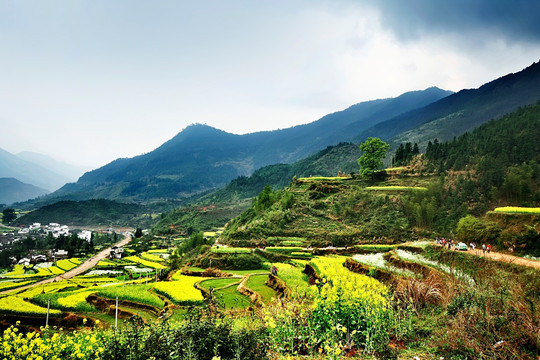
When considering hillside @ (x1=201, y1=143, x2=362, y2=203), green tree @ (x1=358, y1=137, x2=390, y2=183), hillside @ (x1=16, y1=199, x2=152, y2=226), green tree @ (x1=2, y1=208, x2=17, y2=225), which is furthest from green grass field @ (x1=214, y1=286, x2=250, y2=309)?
green tree @ (x1=2, y1=208, x2=17, y2=225)

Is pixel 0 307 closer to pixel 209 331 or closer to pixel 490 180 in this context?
pixel 209 331

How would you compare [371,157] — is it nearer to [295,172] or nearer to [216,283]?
[216,283]

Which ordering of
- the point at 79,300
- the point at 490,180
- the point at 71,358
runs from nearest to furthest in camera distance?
the point at 71,358, the point at 79,300, the point at 490,180

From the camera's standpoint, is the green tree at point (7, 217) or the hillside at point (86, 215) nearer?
the green tree at point (7, 217)

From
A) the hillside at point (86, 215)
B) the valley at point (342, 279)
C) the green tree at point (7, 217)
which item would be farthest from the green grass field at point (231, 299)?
the green tree at point (7, 217)

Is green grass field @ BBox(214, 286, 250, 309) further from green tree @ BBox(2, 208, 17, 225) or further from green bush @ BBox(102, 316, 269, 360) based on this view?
green tree @ BBox(2, 208, 17, 225)

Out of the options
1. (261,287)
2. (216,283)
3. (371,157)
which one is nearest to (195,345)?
(261,287)

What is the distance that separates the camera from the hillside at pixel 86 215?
502 feet

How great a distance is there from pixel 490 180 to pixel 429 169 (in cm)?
1358

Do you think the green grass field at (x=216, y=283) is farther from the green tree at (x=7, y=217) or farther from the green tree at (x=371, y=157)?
the green tree at (x=7, y=217)

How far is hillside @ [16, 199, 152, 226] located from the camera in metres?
153

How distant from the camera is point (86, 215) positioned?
162m

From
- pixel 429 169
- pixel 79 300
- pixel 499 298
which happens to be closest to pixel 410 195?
pixel 429 169

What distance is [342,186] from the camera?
53250 mm
